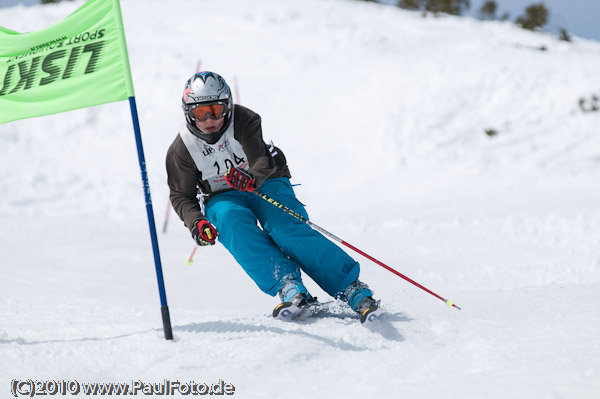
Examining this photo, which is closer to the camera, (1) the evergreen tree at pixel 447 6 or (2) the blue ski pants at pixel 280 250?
(2) the blue ski pants at pixel 280 250

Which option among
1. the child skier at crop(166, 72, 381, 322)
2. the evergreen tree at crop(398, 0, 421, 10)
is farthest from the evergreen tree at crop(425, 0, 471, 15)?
the child skier at crop(166, 72, 381, 322)

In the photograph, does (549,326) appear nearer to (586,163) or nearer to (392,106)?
(586,163)

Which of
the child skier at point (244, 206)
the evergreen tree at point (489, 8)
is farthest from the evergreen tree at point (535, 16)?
the child skier at point (244, 206)

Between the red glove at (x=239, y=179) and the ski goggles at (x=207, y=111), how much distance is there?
37 cm

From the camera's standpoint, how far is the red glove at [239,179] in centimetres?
378

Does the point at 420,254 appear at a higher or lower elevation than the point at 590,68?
lower

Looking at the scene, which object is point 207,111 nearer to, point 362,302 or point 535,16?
point 362,302

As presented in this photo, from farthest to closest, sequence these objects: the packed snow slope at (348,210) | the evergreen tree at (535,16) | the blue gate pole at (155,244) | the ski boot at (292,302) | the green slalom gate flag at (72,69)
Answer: the evergreen tree at (535,16), the ski boot at (292,302), the green slalom gate flag at (72,69), the blue gate pole at (155,244), the packed snow slope at (348,210)

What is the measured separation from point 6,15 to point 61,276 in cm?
1520

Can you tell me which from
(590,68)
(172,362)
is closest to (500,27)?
(590,68)

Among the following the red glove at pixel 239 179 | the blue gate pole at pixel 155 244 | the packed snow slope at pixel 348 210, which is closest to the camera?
the packed snow slope at pixel 348 210

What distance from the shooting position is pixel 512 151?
1112 centimetres

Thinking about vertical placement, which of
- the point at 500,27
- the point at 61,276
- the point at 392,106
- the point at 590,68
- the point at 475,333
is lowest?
the point at 61,276

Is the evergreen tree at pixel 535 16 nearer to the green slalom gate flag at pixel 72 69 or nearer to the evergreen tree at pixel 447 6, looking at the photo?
the evergreen tree at pixel 447 6
